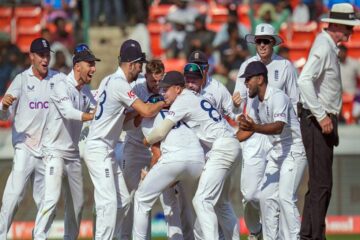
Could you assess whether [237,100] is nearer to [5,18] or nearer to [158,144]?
[158,144]

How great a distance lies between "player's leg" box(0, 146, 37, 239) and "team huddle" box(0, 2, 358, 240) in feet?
0.04

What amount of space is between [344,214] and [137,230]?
20.9 ft

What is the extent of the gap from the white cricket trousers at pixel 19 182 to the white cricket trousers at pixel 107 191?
1.01 meters

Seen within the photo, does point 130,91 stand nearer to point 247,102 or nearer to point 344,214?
point 247,102

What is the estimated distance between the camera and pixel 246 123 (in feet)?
39.0

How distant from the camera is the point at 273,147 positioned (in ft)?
42.9

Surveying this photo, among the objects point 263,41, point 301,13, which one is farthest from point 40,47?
point 301,13

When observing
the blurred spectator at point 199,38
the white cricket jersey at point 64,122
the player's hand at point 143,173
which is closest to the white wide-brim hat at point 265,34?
the player's hand at point 143,173

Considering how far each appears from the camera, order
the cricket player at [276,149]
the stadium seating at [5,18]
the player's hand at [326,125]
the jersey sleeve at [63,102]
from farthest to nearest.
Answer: the stadium seating at [5,18] → the jersey sleeve at [63,102] → the cricket player at [276,149] → the player's hand at [326,125]

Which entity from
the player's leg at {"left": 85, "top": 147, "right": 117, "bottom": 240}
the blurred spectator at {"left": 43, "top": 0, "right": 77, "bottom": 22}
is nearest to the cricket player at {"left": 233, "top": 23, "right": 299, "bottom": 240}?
the player's leg at {"left": 85, "top": 147, "right": 117, "bottom": 240}

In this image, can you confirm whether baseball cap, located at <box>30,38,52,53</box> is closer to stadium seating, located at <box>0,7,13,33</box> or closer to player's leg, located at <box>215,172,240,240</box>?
player's leg, located at <box>215,172,240,240</box>

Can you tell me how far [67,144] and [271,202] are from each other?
104 inches

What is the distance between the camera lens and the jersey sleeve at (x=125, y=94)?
40.7 ft

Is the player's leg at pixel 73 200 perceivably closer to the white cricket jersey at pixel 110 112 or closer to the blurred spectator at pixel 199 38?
the white cricket jersey at pixel 110 112
